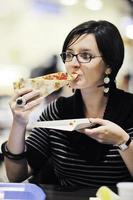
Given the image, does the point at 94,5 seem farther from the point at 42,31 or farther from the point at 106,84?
the point at 106,84

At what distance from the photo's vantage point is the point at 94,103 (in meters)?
1.44

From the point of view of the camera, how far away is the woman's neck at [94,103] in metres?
1.43

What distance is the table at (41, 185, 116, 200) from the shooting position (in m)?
1.10

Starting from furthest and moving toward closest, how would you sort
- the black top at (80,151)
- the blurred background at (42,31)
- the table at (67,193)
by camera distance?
1. the blurred background at (42,31)
2. the black top at (80,151)
3. the table at (67,193)

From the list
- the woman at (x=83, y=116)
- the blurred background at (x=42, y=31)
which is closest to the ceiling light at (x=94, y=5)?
the blurred background at (x=42, y=31)

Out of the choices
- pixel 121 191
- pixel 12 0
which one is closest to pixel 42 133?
pixel 121 191

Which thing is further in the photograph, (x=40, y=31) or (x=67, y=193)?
(x=40, y=31)

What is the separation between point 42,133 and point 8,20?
649 mm

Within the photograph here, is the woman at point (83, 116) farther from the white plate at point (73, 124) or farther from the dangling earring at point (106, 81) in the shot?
the white plate at point (73, 124)

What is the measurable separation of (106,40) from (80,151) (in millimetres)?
492

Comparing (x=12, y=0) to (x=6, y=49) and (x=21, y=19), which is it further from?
(x=6, y=49)

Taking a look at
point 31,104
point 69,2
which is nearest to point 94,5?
point 69,2

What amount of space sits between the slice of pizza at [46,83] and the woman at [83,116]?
3 centimetres

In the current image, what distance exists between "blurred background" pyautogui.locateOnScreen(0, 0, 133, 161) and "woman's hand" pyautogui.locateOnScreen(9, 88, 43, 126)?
1.41ft
